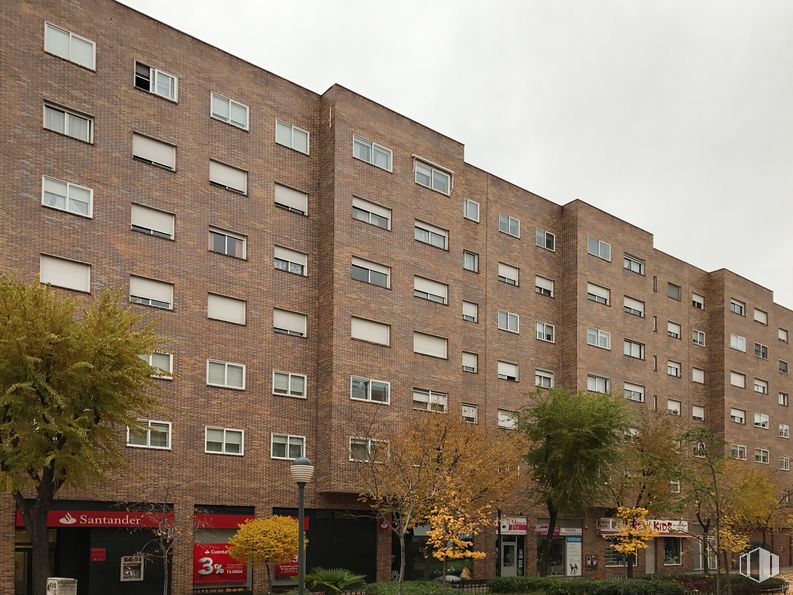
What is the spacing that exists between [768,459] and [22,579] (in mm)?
56652

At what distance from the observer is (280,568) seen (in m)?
34.9

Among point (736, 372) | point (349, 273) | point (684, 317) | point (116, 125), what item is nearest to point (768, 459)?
point (736, 372)

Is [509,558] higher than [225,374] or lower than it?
lower

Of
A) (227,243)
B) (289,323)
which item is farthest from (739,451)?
(227,243)

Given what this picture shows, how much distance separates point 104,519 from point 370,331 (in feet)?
44.0

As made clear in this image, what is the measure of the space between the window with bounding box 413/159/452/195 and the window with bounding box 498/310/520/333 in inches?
307

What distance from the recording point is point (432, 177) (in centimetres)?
4297

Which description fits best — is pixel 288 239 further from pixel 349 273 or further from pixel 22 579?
pixel 22 579

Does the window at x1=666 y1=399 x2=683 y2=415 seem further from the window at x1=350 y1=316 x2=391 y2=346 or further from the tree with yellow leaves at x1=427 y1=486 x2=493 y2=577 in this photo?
the tree with yellow leaves at x1=427 y1=486 x2=493 y2=577

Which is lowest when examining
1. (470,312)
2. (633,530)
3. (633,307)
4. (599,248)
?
(633,530)

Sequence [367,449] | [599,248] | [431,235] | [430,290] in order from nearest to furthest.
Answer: [367,449], [430,290], [431,235], [599,248]

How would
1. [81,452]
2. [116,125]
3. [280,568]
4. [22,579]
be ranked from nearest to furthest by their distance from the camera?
1. [81,452]
2. [22,579]
3. [116,125]
4. [280,568]

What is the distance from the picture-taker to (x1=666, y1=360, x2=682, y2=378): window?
58469 mm

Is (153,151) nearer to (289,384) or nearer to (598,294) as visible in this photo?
(289,384)
